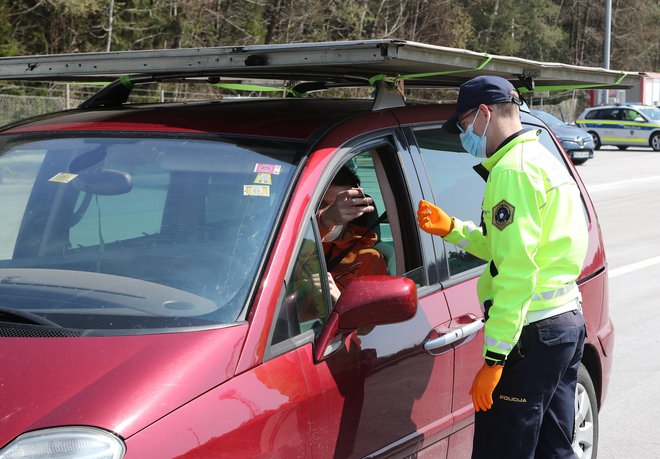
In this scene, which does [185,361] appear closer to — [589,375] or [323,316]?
[323,316]

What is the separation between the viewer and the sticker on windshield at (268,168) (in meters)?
3.01

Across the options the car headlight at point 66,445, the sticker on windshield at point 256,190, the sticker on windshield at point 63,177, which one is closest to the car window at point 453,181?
the sticker on windshield at point 256,190

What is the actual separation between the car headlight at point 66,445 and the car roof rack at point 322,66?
136cm

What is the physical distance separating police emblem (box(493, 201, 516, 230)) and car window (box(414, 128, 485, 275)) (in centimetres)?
54

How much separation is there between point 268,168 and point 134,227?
1.78 ft

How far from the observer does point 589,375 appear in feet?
14.5

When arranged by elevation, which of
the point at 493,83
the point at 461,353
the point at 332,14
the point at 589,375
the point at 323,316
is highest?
the point at 332,14

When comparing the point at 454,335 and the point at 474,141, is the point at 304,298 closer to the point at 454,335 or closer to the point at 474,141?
the point at 454,335

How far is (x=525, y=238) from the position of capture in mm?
3029

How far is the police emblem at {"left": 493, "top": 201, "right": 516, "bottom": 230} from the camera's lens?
3.06 m

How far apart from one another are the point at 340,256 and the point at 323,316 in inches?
34.2

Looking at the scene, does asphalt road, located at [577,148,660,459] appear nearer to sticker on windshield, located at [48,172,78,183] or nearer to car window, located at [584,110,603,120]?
sticker on windshield, located at [48,172,78,183]

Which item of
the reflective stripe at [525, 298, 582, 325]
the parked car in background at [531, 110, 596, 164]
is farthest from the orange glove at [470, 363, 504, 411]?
the parked car in background at [531, 110, 596, 164]

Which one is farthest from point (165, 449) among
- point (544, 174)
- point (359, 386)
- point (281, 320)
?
point (544, 174)
